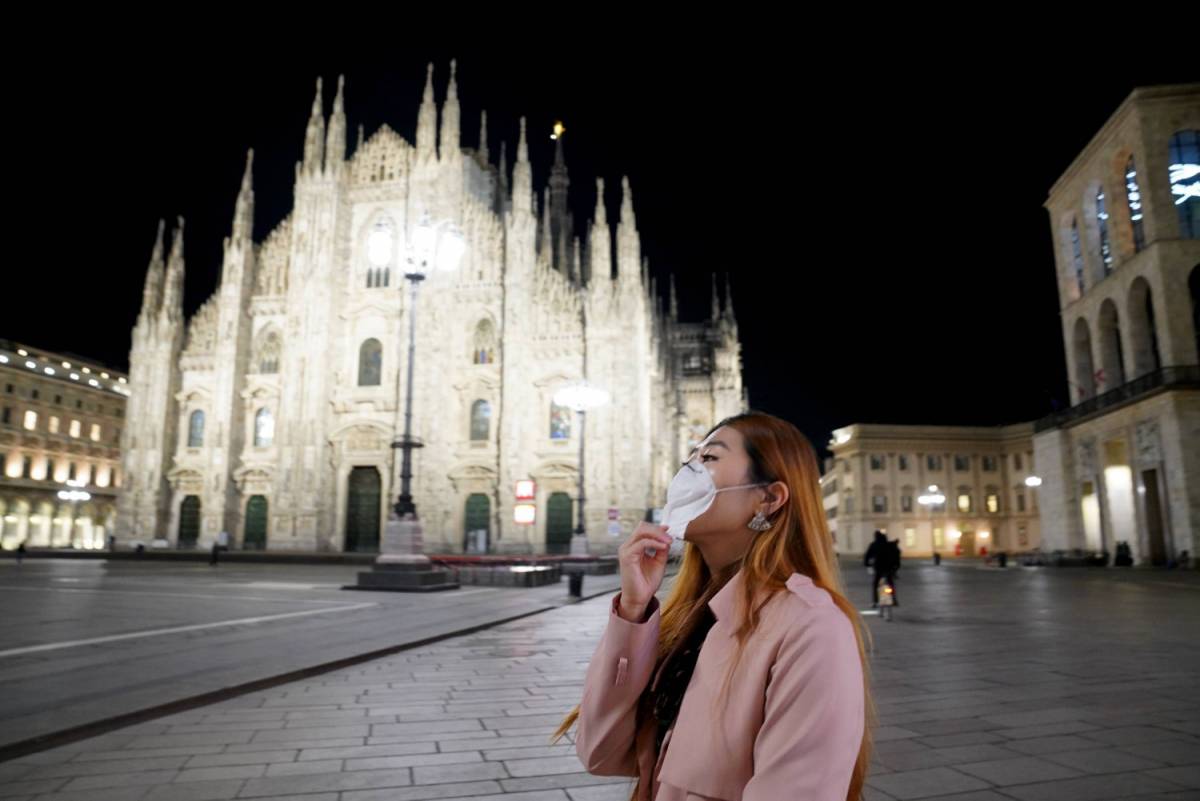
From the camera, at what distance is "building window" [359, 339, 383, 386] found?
42219 mm

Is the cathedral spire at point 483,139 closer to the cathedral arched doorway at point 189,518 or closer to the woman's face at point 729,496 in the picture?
the cathedral arched doorway at point 189,518

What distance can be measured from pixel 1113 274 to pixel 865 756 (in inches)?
1514

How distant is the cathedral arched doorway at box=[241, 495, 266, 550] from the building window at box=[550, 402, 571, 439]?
16321 mm

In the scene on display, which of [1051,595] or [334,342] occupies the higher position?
[334,342]

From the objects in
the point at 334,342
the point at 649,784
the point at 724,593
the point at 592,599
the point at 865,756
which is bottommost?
the point at 592,599

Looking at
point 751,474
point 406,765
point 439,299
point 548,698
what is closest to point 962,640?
point 548,698

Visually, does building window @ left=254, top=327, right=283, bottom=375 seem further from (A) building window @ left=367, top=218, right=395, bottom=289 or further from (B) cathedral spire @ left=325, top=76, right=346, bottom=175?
(B) cathedral spire @ left=325, top=76, right=346, bottom=175

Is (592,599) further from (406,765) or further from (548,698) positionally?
(406,765)

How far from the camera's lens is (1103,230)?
34844 millimetres

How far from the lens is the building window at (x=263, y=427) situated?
4238 centimetres

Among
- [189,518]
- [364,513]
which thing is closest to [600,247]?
[364,513]

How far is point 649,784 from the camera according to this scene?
6.07ft

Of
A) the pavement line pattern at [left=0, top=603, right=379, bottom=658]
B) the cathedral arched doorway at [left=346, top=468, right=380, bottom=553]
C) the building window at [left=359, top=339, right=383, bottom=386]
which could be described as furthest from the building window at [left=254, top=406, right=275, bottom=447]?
the pavement line pattern at [left=0, top=603, right=379, bottom=658]

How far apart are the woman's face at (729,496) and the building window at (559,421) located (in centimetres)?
3784
